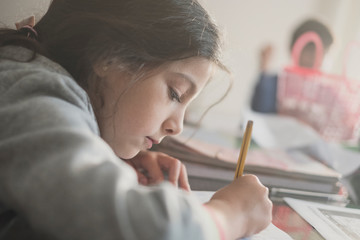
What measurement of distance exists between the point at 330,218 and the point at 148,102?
0.28 meters

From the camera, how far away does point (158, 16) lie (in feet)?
1.48

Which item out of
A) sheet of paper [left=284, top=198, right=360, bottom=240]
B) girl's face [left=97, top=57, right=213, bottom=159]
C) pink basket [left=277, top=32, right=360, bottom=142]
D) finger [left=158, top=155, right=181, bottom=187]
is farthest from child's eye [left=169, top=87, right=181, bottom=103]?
pink basket [left=277, top=32, right=360, bottom=142]

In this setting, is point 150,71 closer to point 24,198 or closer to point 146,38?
point 146,38

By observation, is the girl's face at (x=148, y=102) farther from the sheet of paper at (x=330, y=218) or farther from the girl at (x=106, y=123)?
the sheet of paper at (x=330, y=218)

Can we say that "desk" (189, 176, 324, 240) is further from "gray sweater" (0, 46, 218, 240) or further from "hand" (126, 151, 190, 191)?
"gray sweater" (0, 46, 218, 240)

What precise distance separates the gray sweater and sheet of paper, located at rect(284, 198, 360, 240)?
0.20 m

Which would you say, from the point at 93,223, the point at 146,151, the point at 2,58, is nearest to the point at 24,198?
the point at 93,223

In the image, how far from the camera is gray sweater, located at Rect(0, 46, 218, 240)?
0.78ft

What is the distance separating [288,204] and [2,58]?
0.40 meters

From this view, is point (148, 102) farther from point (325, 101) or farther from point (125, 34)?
point (325, 101)

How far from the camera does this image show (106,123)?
1.59ft

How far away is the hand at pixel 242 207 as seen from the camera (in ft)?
1.09

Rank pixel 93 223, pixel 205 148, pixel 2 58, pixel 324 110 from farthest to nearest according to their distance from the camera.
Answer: pixel 324 110
pixel 205 148
pixel 2 58
pixel 93 223

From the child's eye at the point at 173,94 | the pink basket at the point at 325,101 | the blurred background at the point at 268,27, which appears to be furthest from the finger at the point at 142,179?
the blurred background at the point at 268,27
